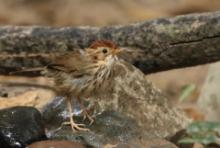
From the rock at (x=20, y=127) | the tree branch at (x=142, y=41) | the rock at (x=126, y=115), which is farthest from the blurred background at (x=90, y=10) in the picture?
the rock at (x=20, y=127)

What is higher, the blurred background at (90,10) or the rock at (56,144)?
the blurred background at (90,10)

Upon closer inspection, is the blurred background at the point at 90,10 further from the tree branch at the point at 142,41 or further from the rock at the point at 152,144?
the rock at the point at 152,144

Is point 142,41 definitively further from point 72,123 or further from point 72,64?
point 72,123

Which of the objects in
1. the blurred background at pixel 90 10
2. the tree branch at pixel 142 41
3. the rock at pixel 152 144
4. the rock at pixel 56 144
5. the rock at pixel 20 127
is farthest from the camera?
the blurred background at pixel 90 10

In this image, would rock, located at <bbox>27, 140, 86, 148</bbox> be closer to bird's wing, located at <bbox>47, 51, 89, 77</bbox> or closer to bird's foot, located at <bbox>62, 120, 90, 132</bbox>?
bird's foot, located at <bbox>62, 120, 90, 132</bbox>

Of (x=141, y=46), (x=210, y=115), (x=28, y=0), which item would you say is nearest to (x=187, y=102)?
(x=210, y=115)

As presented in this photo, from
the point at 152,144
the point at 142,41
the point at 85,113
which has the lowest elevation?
the point at 152,144

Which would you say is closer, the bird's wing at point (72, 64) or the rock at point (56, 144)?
the rock at point (56, 144)

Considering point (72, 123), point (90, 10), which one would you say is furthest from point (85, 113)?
point (90, 10)
